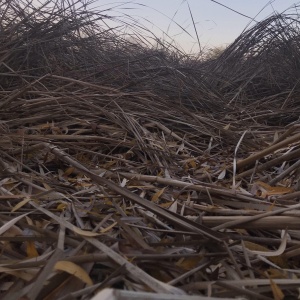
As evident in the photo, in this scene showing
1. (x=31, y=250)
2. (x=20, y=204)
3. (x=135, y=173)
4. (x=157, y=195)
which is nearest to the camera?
(x=31, y=250)

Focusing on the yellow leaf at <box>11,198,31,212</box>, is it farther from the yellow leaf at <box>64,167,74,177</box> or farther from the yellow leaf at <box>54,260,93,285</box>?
the yellow leaf at <box>64,167,74,177</box>

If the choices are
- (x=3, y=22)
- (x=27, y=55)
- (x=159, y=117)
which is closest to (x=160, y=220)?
(x=159, y=117)

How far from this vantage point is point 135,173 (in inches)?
54.1

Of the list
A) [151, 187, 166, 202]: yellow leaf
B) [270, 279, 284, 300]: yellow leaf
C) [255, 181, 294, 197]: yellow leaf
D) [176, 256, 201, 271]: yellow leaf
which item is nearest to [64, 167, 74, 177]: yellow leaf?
[151, 187, 166, 202]: yellow leaf

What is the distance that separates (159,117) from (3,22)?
99cm

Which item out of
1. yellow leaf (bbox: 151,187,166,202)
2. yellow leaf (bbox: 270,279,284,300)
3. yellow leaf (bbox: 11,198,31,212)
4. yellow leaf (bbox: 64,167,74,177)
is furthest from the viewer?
yellow leaf (bbox: 64,167,74,177)

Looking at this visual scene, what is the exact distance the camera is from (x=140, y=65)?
291cm

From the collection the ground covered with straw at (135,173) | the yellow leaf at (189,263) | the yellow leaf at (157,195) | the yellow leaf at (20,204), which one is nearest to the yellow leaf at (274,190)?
the ground covered with straw at (135,173)

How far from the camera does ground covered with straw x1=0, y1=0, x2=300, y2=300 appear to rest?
759 millimetres

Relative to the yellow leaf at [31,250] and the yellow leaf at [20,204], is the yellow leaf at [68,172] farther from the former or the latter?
the yellow leaf at [31,250]

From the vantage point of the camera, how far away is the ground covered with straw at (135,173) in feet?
2.49

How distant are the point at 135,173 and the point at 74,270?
2.15ft

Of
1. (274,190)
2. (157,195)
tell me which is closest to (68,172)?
(157,195)

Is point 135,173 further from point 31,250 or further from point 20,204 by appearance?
point 31,250
